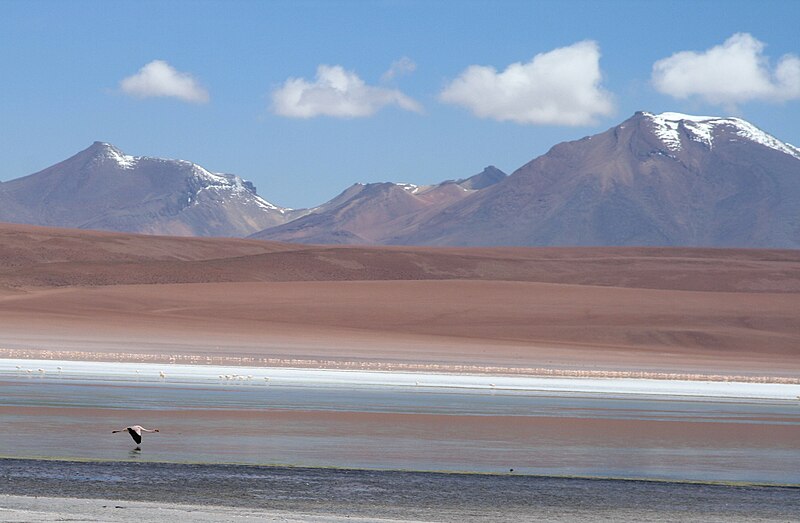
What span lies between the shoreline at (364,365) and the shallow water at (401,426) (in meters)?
5.16

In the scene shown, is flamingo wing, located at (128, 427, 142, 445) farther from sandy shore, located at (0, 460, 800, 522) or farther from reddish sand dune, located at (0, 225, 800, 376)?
reddish sand dune, located at (0, 225, 800, 376)

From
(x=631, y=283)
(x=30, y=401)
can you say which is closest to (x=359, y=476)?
(x=30, y=401)

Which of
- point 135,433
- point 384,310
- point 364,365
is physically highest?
point 384,310

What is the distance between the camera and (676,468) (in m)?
17.9

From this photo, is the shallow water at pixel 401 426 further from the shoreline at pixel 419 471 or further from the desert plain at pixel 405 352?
the shoreline at pixel 419 471

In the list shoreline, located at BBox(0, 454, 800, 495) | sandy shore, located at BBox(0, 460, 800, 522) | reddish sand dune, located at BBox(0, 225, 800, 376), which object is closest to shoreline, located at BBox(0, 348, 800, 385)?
reddish sand dune, located at BBox(0, 225, 800, 376)

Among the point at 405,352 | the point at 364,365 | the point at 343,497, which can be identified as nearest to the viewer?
the point at 343,497

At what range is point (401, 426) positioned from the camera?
22.2 metres

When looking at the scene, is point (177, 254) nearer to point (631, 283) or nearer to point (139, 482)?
point (631, 283)

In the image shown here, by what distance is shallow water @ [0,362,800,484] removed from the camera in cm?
1783

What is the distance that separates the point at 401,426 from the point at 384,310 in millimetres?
48867

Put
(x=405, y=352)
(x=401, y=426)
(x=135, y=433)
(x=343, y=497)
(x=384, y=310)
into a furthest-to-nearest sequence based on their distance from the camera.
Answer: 1. (x=384, y=310)
2. (x=405, y=352)
3. (x=401, y=426)
4. (x=135, y=433)
5. (x=343, y=497)

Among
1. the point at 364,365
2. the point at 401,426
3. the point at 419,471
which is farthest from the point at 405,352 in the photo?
the point at 419,471

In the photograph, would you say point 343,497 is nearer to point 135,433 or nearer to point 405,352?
point 135,433
